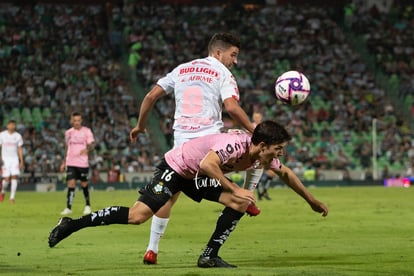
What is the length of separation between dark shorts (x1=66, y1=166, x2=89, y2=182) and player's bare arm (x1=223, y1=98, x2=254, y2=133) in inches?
501

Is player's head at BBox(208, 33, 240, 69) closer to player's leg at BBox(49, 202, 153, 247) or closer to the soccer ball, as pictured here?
the soccer ball

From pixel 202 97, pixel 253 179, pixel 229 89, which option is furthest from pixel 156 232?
pixel 253 179

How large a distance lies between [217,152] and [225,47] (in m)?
1.93

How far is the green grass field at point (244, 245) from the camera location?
10461 mm

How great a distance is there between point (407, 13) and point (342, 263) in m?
43.3

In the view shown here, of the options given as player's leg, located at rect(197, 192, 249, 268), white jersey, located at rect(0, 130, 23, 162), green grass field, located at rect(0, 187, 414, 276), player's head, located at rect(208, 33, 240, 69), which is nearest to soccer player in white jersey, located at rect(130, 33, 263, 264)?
player's head, located at rect(208, 33, 240, 69)

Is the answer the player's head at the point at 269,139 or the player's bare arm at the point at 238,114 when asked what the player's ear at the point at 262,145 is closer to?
the player's head at the point at 269,139

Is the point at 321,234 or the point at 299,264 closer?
the point at 299,264

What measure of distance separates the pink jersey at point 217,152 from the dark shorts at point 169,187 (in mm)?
84

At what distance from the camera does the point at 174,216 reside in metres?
21.0

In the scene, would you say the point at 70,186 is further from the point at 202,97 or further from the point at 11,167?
the point at 202,97

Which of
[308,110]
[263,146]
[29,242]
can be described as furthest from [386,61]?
[263,146]

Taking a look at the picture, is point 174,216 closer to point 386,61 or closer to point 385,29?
point 386,61

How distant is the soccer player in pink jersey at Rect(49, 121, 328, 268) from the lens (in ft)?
31.6
